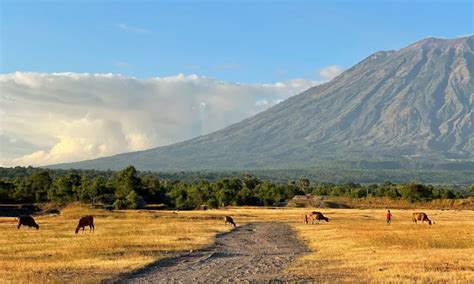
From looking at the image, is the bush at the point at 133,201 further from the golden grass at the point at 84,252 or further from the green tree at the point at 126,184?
the golden grass at the point at 84,252

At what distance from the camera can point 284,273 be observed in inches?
909

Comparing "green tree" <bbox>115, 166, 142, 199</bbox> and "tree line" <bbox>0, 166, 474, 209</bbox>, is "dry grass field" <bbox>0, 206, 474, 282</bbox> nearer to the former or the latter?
"tree line" <bbox>0, 166, 474, 209</bbox>

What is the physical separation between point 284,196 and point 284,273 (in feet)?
369

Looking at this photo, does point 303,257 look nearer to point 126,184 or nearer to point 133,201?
point 133,201

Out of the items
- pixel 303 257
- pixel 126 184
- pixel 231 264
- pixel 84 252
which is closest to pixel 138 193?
pixel 126 184

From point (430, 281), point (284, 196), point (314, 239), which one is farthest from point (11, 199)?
point (430, 281)

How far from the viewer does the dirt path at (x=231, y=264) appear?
21.9 metres

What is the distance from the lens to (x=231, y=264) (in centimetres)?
2617

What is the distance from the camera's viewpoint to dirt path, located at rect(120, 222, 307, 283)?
864 inches

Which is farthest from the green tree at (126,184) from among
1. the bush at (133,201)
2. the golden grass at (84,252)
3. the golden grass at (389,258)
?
the golden grass at (389,258)

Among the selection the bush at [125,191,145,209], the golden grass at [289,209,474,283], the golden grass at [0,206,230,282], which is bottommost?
the golden grass at [289,209,474,283]

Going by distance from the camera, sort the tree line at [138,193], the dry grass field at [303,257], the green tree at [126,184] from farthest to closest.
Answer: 1. the green tree at [126,184]
2. the tree line at [138,193]
3. the dry grass field at [303,257]

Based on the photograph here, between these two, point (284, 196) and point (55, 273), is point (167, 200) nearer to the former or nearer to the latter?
point (284, 196)

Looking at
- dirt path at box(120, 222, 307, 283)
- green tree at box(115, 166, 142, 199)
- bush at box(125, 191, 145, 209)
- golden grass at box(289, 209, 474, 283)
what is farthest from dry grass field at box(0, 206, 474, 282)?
green tree at box(115, 166, 142, 199)
